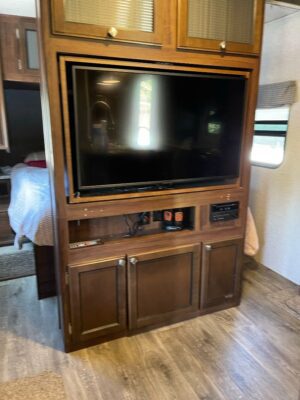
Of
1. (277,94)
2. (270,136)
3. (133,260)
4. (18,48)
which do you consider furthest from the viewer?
(18,48)

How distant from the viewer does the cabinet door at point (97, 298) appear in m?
1.84

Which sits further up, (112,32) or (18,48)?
(18,48)

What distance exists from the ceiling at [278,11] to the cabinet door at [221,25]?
634mm

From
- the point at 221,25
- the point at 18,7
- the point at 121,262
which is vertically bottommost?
the point at 121,262

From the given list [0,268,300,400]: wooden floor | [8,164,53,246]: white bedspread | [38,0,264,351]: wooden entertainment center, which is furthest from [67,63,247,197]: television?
[0,268,300,400]: wooden floor

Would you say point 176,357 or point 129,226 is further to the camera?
point 129,226

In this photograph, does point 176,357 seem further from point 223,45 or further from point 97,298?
point 223,45

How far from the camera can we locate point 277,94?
8.90 feet

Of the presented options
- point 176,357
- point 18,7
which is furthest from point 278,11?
point 176,357

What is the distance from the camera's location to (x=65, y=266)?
1796mm

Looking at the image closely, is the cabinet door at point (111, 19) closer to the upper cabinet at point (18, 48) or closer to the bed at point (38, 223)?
the bed at point (38, 223)

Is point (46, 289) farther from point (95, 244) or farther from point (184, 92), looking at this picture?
point (184, 92)

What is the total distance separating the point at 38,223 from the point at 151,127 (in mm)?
1122

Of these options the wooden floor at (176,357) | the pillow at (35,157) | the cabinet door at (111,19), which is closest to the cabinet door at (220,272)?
the wooden floor at (176,357)
